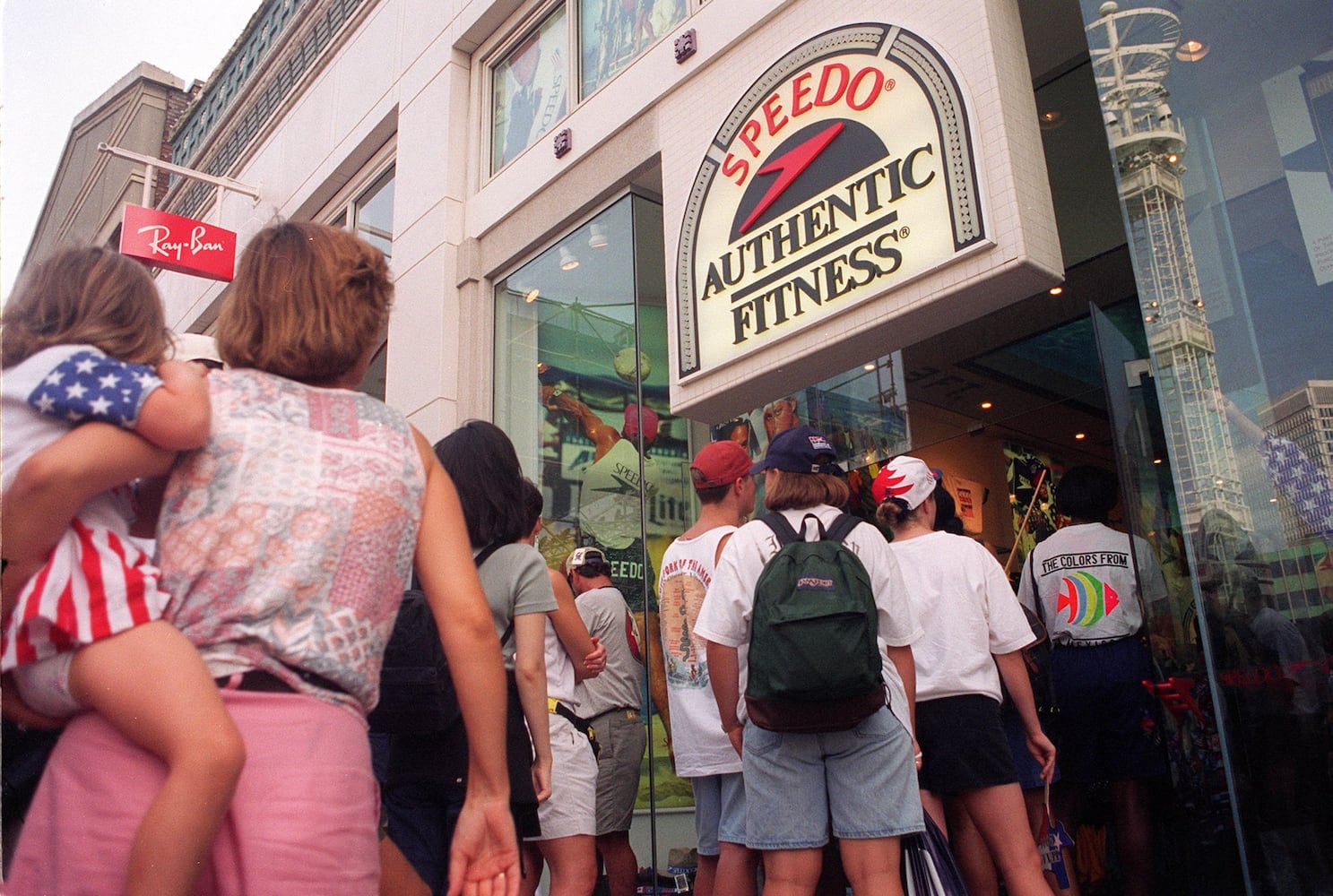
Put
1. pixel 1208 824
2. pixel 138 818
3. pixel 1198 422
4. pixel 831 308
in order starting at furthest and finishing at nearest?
pixel 831 308 < pixel 1208 824 < pixel 1198 422 < pixel 138 818

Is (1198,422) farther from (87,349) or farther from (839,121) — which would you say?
(87,349)

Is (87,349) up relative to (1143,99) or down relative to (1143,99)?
down

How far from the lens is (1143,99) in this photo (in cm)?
435

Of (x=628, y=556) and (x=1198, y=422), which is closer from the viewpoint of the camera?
(x=1198, y=422)

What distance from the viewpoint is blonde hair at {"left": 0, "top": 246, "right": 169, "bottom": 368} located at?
61.6 inches

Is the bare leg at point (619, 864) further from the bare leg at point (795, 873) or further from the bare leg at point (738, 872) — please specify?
the bare leg at point (795, 873)

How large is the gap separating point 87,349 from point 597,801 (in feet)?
11.4

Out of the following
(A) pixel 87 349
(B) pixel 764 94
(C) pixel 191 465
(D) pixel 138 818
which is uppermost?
(B) pixel 764 94

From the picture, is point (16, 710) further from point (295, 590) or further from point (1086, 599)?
point (1086, 599)

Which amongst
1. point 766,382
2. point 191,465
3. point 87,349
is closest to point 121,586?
point 191,465

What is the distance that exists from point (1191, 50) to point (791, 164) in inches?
83.1

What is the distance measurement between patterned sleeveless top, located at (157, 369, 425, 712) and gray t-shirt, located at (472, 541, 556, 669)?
1190 millimetres

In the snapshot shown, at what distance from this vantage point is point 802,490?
338 cm

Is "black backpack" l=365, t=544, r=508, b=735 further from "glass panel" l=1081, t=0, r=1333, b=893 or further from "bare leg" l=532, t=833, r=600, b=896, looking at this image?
"glass panel" l=1081, t=0, r=1333, b=893
